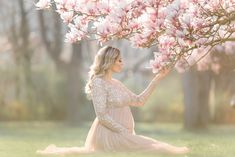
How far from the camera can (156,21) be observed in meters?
7.62

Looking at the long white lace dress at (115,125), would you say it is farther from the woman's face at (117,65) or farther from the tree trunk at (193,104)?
the tree trunk at (193,104)

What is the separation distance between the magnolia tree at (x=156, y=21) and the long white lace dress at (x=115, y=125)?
152cm

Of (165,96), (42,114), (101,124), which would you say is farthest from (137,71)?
(101,124)

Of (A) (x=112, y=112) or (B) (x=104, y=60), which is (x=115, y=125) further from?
(B) (x=104, y=60)

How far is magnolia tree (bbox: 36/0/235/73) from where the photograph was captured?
7566 millimetres

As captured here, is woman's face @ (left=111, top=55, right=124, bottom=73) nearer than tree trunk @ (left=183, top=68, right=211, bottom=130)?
Yes

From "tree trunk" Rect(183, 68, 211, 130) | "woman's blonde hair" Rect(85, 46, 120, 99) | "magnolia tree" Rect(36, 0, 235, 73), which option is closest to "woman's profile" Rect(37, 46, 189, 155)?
"woman's blonde hair" Rect(85, 46, 120, 99)

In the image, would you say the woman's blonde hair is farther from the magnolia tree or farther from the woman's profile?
the magnolia tree

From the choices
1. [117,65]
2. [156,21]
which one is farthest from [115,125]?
[156,21]

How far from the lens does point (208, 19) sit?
26.7 ft

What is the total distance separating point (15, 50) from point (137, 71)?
13.6ft

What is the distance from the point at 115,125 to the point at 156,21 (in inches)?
100.0

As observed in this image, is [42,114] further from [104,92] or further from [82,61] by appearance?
[104,92]

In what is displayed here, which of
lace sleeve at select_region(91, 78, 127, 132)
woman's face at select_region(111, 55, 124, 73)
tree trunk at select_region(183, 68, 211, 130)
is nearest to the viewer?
lace sleeve at select_region(91, 78, 127, 132)
